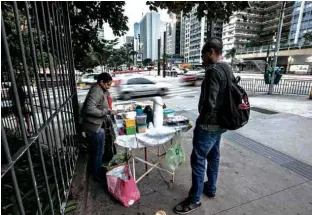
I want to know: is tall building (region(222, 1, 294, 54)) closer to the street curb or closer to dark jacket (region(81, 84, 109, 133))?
dark jacket (region(81, 84, 109, 133))

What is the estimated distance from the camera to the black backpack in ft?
7.66

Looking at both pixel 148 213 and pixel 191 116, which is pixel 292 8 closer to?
pixel 191 116

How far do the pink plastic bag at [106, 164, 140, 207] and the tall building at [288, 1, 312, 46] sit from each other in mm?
72979

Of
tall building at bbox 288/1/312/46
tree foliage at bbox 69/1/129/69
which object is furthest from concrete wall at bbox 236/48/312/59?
tree foliage at bbox 69/1/129/69

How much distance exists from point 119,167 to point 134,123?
0.63m

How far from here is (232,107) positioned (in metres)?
2.33

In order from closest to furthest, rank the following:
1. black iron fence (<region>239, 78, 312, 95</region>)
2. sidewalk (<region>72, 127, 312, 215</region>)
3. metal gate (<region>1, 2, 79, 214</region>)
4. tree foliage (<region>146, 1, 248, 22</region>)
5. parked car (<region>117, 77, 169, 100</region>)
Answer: metal gate (<region>1, 2, 79, 214</region>) < sidewalk (<region>72, 127, 312, 215</region>) < tree foliage (<region>146, 1, 248, 22</region>) < parked car (<region>117, 77, 169, 100</region>) < black iron fence (<region>239, 78, 312, 95</region>)

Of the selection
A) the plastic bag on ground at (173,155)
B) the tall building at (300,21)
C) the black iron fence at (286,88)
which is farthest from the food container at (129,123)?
the tall building at (300,21)

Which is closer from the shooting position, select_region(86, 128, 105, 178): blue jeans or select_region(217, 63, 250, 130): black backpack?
select_region(217, 63, 250, 130): black backpack

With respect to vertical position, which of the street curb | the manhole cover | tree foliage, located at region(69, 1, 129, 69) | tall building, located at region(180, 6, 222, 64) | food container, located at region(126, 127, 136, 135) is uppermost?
tall building, located at region(180, 6, 222, 64)

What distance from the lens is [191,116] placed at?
24.3 ft

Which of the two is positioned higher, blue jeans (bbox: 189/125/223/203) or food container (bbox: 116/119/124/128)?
food container (bbox: 116/119/124/128)

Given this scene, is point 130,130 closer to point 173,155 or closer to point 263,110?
point 173,155

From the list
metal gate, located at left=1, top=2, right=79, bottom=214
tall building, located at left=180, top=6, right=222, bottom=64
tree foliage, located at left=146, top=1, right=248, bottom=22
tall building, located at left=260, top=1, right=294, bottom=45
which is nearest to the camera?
metal gate, located at left=1, top=2, right=79, bottom=214
